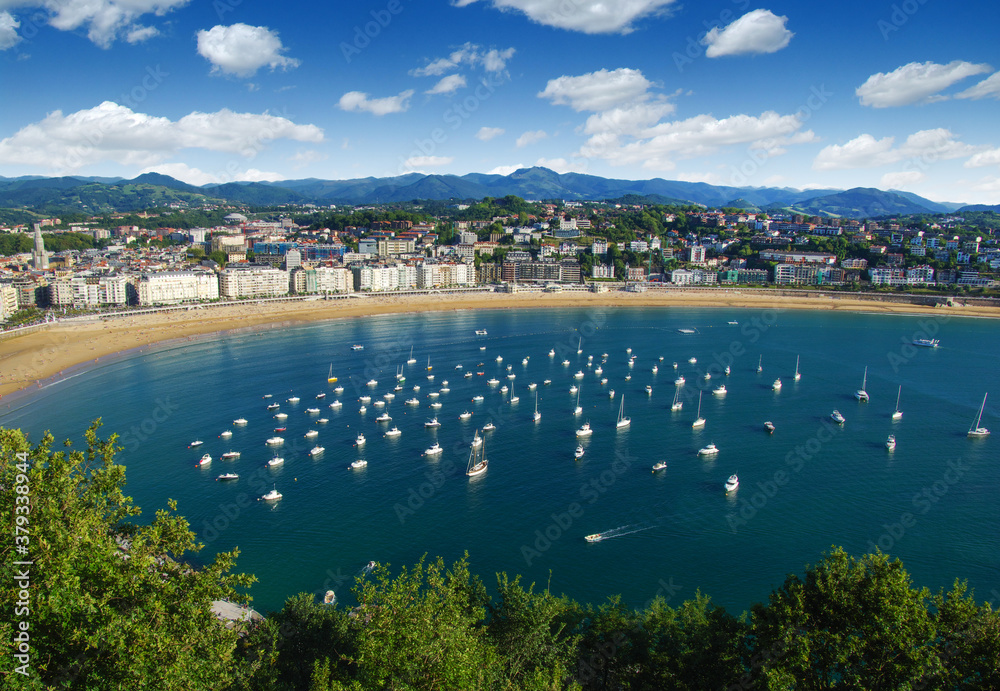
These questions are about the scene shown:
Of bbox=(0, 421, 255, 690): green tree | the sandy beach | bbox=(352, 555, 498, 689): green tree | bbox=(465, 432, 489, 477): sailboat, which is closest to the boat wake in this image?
bbox=(465, 432, 489, 477): sailboat

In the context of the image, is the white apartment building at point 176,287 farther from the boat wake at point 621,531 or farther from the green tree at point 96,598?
the green tree at point 96,598

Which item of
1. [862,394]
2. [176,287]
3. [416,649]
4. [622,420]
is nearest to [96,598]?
[416,649]

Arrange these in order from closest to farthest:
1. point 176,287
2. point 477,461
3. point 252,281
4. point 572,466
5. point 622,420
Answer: point 572,466 → point 477,461 → point 622,420 → point 176,287 → point 252,281

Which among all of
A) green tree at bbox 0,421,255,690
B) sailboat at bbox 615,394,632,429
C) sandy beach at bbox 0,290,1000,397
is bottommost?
sailboat at bbox 615,394,632,429

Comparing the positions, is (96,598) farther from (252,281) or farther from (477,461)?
(252,281)

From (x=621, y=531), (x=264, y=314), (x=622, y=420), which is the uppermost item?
(x=264, y=314)

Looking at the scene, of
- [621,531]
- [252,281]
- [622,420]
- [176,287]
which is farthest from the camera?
[252,281]

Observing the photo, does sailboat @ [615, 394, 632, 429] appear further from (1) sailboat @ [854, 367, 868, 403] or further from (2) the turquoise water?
(1) sailboat @ [854, 367, 868, 403]
